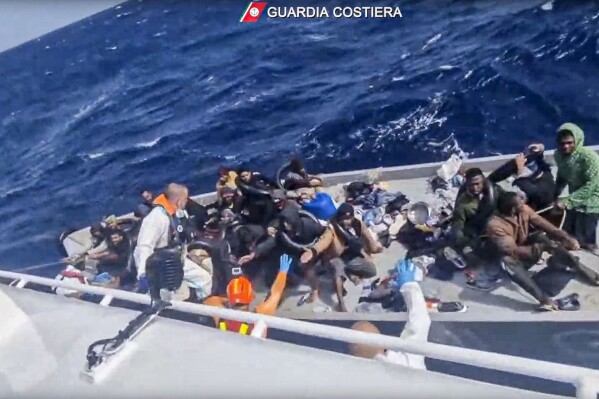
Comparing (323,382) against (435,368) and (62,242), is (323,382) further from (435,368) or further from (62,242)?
(62,242)

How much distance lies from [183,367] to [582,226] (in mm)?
3089

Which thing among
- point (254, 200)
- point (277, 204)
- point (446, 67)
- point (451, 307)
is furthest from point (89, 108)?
point (451, 307)

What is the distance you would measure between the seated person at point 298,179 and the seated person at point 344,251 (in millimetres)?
851

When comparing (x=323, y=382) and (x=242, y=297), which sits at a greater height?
(x=323, y=382)

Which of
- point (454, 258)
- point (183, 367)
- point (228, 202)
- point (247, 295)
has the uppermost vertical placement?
point (183, 367)

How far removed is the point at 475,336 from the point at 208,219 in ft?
7.47

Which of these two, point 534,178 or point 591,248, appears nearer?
point 591,248

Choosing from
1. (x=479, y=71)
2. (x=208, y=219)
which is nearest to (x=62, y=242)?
(x=208, y=219)

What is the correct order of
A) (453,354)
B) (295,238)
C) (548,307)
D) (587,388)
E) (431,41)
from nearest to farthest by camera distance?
(587,388), (453,354), (548,307), (295,238), (431,41)

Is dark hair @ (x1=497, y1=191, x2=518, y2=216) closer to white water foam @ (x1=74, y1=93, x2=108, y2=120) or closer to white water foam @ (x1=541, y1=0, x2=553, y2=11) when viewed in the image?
white water foam @ (x1=541, y1=0, x2=553, y2=11)

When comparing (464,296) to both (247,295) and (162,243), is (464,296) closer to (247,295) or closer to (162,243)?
(247,295)

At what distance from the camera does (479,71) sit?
844 centimetres

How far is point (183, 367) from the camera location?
61.6 inches

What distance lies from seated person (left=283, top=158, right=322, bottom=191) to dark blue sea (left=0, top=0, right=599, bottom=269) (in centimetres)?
234
